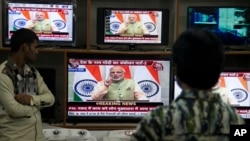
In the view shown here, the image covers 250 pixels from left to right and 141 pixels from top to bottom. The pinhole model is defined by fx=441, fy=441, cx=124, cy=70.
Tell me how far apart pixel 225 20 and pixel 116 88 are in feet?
3.45

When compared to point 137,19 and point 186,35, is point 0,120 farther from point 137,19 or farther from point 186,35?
point 186,35

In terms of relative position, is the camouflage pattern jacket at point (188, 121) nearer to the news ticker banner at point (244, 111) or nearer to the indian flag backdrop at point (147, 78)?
the indian flag backdrop at point (147, 78)

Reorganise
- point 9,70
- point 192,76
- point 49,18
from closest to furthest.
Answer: point 192,76 < point 9,70 < point 49,18

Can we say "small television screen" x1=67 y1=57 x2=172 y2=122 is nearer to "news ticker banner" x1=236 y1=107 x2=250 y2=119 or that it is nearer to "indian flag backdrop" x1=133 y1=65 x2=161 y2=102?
"indian flag backdrop" x1=133 y1=65 x2=161 y2=102

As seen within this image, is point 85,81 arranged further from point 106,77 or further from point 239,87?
point 239,87

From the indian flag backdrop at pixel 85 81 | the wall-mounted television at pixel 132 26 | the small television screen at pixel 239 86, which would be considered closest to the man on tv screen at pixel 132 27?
the wall-mounted television at pixel 132 26

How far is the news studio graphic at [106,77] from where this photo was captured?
3613 mm

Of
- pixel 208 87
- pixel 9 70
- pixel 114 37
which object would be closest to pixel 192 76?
pixel 208 87

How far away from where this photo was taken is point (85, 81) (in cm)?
362

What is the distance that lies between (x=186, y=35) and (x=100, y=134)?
96.9 inches

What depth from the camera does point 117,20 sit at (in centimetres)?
361

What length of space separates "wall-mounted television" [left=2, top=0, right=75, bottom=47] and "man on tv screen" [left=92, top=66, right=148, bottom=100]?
0.43 m

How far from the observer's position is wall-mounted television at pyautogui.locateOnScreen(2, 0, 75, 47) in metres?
3.53

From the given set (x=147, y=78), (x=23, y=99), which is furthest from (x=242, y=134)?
(x=147, y=78)
